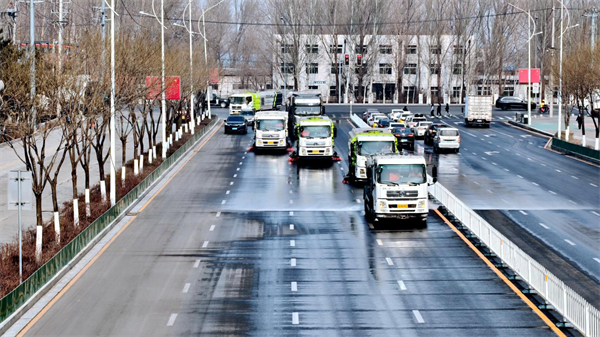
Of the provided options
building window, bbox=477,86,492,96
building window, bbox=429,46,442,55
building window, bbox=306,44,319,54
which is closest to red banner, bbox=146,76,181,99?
building window, bbox=306,44,319,54

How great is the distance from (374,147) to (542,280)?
25567 mm

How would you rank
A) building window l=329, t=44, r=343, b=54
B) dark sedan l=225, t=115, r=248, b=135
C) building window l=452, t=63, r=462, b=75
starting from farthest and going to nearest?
1. building window l=452, t=63, r=462, b=75
2. building window l=329, t=44, r=343, b=54
3. dark sedan l=225, t=115, r=248, b=135

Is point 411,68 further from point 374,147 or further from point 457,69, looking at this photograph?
point 374,147

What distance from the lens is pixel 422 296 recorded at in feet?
83.7

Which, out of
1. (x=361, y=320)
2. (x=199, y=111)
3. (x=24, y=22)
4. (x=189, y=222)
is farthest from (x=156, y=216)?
(x=24, y=22)

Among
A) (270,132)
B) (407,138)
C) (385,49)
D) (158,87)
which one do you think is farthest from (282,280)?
(385,49)

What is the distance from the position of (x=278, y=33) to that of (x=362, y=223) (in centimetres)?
10593

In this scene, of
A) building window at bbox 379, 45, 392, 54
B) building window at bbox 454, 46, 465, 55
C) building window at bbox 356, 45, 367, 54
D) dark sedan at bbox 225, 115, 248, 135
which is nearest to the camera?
dark sedan at bbox 225, 115, 248, 135

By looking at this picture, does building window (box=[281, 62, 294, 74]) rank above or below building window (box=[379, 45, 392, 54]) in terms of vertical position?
below

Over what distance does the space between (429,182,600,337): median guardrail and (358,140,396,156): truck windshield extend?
1321cm

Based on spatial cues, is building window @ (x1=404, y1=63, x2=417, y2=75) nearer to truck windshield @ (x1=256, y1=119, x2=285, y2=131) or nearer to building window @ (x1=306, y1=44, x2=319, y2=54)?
building window @ (x1=306, y1=44, x2=319, y2=54)

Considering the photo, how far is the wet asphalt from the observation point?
74.0 feet

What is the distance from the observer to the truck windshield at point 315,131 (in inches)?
2327

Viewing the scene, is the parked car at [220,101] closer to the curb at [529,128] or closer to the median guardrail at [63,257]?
the curb at [529,128]
